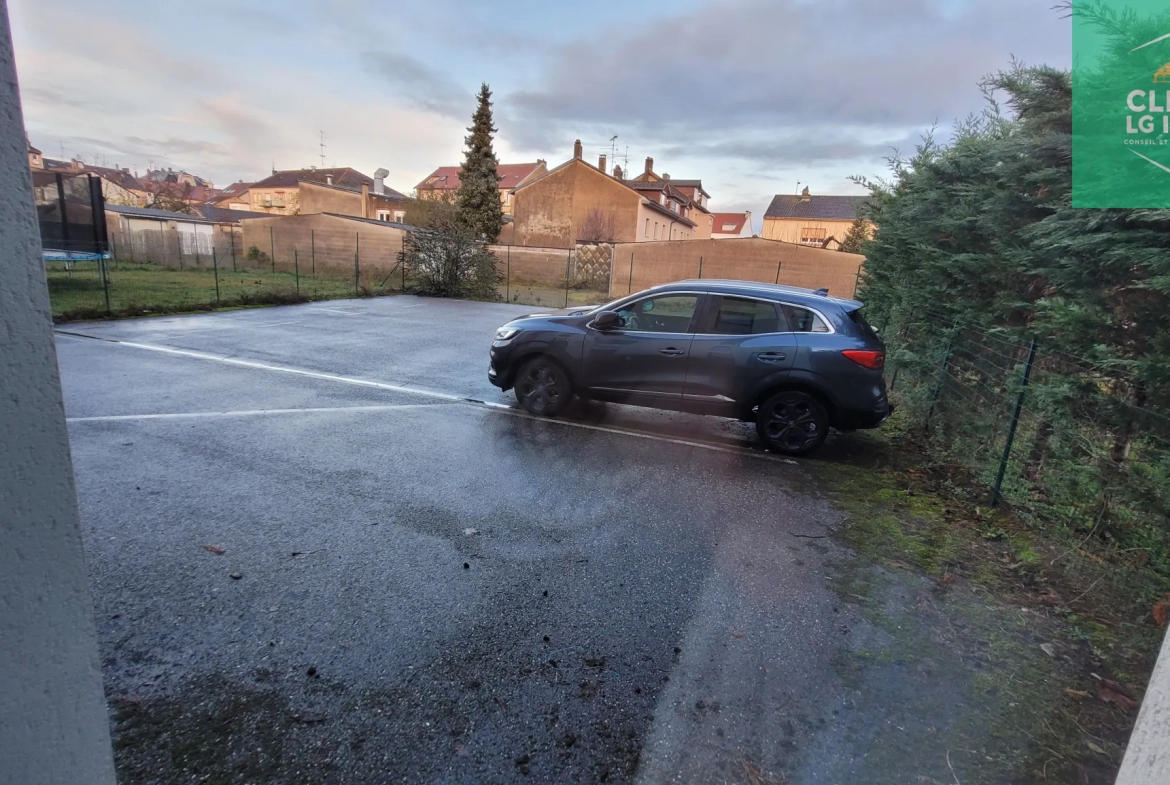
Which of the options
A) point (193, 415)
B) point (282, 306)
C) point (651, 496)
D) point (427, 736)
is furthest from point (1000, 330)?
point (282, 306)

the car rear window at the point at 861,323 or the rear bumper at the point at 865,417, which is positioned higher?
the car rear window at the point at 861,323

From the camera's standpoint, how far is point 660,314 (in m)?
6.58

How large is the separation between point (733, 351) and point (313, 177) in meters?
77.9

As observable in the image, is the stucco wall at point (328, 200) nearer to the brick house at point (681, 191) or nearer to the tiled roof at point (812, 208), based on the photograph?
the brick house at point (681, 191)

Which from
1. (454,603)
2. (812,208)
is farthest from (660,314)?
(812,208)

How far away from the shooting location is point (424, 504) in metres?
4.55

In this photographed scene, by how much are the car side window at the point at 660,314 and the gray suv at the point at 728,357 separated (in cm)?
1

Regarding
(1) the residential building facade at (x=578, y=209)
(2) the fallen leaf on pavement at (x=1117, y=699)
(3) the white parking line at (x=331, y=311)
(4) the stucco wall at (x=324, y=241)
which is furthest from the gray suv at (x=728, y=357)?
(1) the residential building facade at (x=578, y=209)

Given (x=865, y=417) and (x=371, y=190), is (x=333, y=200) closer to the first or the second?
(x=371, y=190)

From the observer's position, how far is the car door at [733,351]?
6.10 metres

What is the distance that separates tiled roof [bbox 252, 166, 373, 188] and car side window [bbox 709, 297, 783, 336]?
69004 mm

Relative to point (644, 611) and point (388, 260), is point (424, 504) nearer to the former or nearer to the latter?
point (644, 611)

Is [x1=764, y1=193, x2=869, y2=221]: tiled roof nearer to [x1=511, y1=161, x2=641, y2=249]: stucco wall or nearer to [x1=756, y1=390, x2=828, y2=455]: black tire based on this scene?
[x1=511, y1=161, x2=641, y2=249]: stucco wall

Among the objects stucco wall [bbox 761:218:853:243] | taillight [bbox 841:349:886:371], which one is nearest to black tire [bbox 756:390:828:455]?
taillight [bbox 841:349:886:371]
